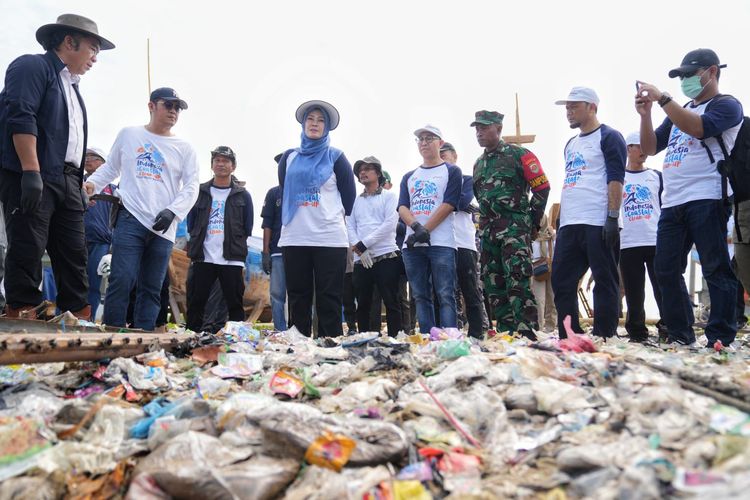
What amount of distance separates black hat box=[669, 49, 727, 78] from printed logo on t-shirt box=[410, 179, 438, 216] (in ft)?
7.23

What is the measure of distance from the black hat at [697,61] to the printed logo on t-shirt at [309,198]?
9.14ft

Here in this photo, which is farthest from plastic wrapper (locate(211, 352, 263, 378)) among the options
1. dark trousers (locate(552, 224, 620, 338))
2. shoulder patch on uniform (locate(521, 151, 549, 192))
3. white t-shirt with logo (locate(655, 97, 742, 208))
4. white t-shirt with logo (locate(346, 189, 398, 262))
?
white t-shirt with logo (locate(346, 189, 398, 262))

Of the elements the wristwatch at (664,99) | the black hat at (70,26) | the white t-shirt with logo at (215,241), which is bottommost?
the white t-shirt with logo at (215,241)

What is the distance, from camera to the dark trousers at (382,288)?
6336 mm

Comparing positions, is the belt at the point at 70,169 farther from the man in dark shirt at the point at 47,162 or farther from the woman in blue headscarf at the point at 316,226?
the woman in blue headscarf at the point at 316,226

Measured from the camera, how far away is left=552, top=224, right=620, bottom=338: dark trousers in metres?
4.56

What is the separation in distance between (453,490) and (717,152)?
135 inches

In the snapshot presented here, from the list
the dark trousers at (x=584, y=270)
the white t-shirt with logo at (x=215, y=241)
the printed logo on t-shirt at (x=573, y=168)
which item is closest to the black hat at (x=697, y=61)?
the printed logo on t-shirt at (x=573, y=168)

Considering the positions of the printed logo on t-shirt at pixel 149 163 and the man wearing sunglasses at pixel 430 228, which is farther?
the man wearing sunglasses at pixel 430 228

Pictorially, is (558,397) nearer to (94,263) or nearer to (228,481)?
(228,481)

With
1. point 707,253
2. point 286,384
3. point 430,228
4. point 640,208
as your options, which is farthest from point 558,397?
point 640,208

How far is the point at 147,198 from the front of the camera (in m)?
4.66

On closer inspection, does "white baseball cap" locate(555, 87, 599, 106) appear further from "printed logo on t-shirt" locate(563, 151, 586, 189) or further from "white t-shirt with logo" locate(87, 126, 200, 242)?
"white t-shirt with logo" locate(87, 126, 200, 242)

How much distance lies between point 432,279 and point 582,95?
2024mm
